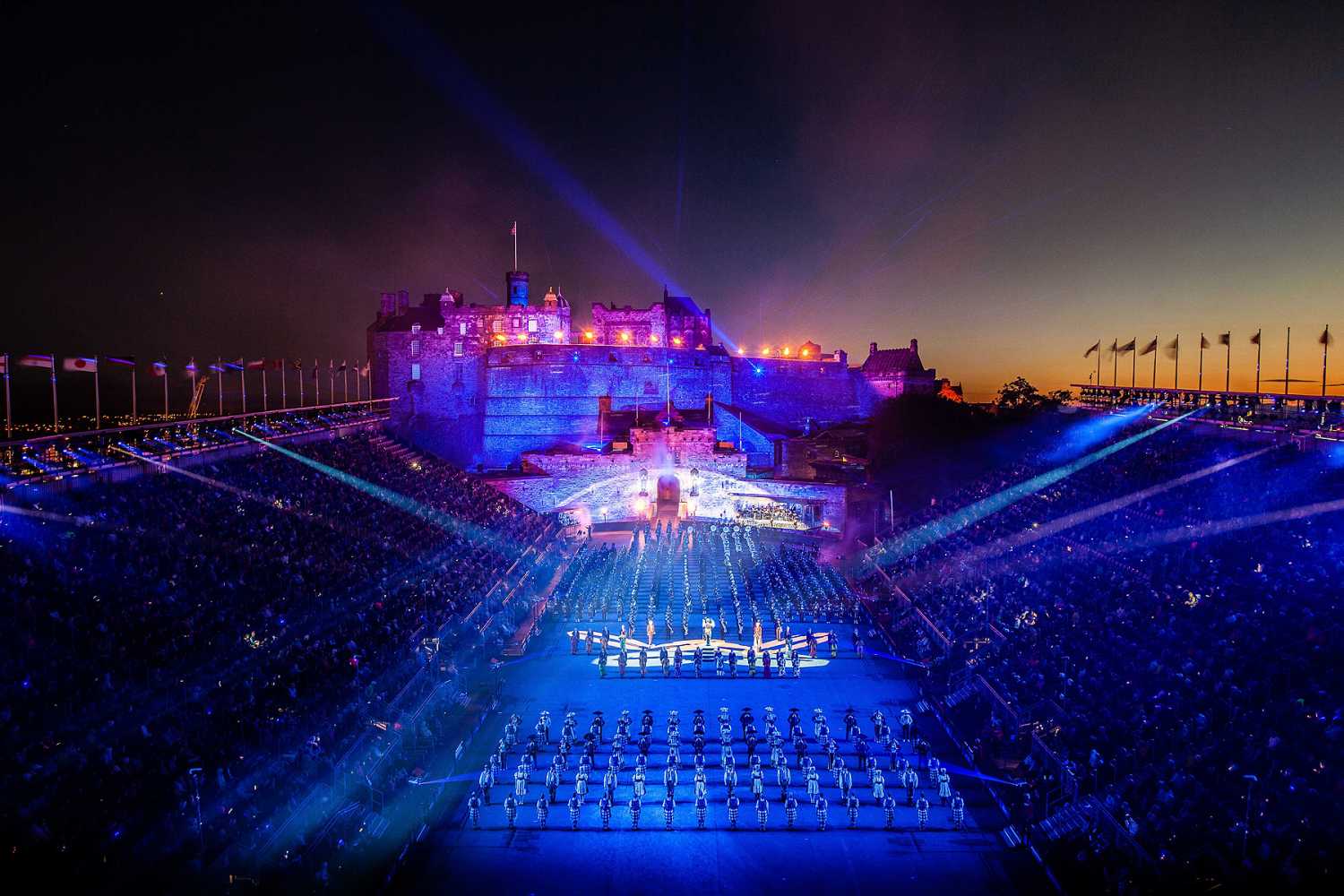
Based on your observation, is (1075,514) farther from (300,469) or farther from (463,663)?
(300,469)

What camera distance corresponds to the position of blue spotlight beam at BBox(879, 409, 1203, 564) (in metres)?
31.8

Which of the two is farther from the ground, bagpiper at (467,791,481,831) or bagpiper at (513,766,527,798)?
bagpiper at (513,766,527,798)

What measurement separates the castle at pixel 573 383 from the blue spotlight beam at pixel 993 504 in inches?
540

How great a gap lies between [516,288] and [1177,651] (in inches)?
1969

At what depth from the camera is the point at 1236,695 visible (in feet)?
47.4

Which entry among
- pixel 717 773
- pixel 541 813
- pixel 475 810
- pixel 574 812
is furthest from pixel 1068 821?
pixel 475 810

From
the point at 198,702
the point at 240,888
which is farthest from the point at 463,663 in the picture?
the point at 240,888

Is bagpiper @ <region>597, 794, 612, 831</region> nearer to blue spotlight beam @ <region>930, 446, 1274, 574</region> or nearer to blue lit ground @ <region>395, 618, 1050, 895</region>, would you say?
blue lit ground @ <region>395, 618, 1050, 895</region>

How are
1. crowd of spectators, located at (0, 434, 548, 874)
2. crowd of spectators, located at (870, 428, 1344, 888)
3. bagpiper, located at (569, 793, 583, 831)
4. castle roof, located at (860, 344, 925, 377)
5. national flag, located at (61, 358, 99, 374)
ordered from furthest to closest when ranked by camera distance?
castle roof, located at (860, 344, 925, 377) < national flag, located at (61, 358, 99, 374) < bagpiper, located at (569, 793, 583, 831) < crowd of spectators, located at (870, 428, 1344, 888) < crowd of spectators, located at (0, 434, 548, 874)

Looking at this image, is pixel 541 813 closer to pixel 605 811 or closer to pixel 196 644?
pixel 605 811

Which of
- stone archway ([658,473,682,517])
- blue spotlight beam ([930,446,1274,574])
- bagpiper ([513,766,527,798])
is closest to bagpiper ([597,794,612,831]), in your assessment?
bagpiper ([513,766,527,798])

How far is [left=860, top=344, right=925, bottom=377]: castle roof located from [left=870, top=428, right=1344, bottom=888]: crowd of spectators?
24966 mm

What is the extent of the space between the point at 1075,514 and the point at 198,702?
25.9m

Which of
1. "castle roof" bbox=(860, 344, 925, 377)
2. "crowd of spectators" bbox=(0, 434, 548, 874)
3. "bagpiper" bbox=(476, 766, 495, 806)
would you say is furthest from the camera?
"castle roof" bbox=(860, 344, 925, 377)
